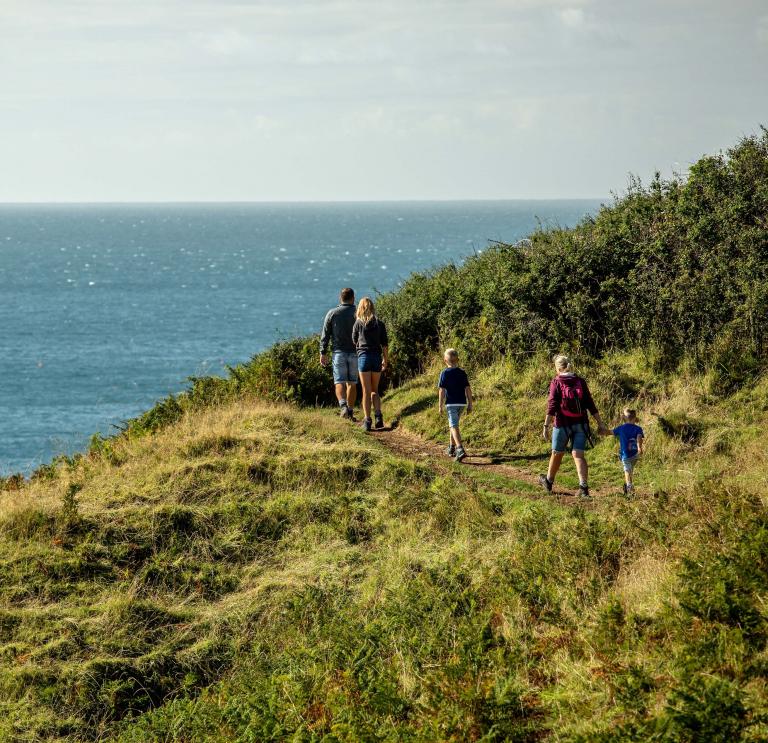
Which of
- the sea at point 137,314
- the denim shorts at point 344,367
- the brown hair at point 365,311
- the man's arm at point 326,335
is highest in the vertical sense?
the brown hair at point 365,311

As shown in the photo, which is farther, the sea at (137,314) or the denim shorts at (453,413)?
the sea at (137,314)

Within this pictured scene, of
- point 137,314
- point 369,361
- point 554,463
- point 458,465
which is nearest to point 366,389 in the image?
point 369,361

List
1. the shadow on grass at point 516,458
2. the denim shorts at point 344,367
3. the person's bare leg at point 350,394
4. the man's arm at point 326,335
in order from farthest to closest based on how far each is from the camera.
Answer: the person's bare leg at point 350,394
the denim shorts at point 344,367
the man's arm at point 326,335
the shadow on grass at point 516,458

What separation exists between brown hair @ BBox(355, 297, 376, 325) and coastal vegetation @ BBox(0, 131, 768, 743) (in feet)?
6.35

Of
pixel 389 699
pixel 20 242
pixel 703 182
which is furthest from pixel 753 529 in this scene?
pixel 20 242

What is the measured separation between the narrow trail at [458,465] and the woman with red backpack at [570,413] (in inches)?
14.1

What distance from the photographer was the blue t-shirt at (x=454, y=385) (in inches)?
550

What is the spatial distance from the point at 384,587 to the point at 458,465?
14.0ft

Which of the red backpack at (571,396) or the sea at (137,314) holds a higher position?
the red backpack at (571,396)

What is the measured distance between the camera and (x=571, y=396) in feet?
38.6

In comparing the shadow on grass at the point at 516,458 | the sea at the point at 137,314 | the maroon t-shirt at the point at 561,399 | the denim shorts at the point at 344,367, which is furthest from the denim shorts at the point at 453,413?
the sea at the point at 137,314

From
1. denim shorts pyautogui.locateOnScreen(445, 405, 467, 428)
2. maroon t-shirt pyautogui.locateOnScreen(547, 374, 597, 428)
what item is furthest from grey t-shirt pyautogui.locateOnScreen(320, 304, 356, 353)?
maroon t-shirt pyautogui.locateOnScreen(547, 374, 597, 428)

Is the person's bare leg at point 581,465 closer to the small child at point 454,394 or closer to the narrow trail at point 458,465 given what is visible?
the narrow trail at point 458,465

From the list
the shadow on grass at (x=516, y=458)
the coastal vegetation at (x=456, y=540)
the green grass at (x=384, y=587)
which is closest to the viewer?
the green grass at (x=384, y=587)
